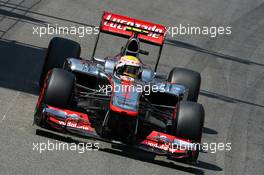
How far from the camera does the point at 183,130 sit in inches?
563

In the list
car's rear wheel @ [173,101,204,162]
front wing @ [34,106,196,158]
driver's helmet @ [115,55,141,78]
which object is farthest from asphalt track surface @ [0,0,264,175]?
driver's helmet @ [115,55,141,78]

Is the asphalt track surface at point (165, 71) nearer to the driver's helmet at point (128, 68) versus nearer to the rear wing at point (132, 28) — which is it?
the driver's helmet at point (128, 68)

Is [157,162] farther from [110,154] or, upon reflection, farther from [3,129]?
[3,129]

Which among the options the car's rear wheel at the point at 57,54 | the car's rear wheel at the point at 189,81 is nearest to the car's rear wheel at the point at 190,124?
the car's rear wheel at the point at 189,81

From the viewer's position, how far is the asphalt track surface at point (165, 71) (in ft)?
43.9

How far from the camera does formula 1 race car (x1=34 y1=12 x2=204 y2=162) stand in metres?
14.0

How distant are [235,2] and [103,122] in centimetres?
2007

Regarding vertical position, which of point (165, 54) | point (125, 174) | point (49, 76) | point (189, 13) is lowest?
point (125, 174)

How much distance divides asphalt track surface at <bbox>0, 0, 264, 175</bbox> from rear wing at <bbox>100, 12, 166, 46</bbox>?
2038 millimetres

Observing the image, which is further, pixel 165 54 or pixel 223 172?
pixel 165 54

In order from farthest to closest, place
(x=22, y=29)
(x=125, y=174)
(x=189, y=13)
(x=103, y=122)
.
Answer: (x=189, y=13) < (x=22, y=29) < (x=103, y=122) < (x=125, y=174)

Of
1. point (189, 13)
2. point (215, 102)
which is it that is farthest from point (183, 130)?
point (189, 13)

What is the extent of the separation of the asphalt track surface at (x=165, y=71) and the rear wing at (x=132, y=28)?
2.04 metres

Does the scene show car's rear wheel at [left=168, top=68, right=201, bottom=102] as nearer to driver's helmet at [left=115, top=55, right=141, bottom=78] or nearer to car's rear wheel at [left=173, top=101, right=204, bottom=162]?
driver's helmet at [left=115, top=55, right=141, bottom=78]
